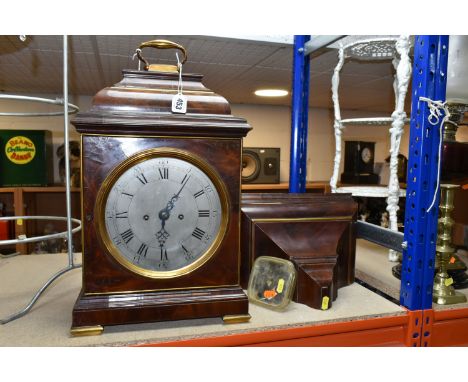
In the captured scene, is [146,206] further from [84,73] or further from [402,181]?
[402,181]

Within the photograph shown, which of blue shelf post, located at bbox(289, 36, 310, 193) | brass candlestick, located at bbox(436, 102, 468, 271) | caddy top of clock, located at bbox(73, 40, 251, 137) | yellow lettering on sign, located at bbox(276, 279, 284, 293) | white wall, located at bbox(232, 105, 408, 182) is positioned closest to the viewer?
caddy top of clock, located at bbox(73, 40, 251, 137)

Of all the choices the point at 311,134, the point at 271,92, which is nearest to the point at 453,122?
the point at 271,92

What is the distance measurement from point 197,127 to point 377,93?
2161mm

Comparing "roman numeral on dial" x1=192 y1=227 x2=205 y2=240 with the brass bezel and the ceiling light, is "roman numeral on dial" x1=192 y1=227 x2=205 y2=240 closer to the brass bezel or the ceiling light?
the brass bezel

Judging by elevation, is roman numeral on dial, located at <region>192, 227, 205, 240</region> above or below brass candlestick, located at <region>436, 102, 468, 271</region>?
below

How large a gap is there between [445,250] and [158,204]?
31.9 inches

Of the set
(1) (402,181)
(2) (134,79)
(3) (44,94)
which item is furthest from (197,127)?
(1) (402,181)

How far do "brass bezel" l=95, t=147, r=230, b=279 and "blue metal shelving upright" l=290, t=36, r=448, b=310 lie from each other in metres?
0.46

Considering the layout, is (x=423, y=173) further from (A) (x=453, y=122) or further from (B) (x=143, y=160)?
(B) (x=143, y=160)

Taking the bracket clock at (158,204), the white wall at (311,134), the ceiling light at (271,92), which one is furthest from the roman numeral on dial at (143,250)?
the white wall at (311,134)

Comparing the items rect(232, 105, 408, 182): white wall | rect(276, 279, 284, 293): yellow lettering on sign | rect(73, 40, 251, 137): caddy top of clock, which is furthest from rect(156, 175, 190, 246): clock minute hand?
rect(232, 105, 408, 182): white wall

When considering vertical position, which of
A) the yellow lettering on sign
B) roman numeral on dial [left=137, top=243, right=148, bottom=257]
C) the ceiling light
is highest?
the ceiling light

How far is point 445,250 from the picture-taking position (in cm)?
106

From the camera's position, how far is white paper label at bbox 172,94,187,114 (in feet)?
2.70
